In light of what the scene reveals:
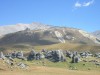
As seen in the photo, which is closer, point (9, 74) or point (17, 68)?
point (9, 74)

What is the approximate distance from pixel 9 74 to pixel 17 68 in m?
23.5

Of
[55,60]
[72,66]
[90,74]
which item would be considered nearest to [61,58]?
[55,60]

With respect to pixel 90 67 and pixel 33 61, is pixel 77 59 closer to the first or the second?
pixel 90 67

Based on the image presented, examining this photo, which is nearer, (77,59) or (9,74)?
(9,74)

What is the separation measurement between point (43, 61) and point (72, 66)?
24210mm

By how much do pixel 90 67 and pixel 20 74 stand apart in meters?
67.7

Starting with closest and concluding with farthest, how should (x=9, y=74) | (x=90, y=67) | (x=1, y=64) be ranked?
(x=9, y=74) < (x=1, y=64) < (x=90, y=67)

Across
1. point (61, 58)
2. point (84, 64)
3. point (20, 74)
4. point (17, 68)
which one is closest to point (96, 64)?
point (84, 64)

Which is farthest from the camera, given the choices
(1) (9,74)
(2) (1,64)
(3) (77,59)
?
(3) (77,59)

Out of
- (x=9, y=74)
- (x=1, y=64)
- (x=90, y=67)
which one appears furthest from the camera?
(x=90, y=67)

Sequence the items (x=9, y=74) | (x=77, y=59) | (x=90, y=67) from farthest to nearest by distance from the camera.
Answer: (x=77, y=59), (x=90, y=67), (x=9, y=74)

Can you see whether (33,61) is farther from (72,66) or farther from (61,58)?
(72,66)

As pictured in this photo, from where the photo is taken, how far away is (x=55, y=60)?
19450 cm

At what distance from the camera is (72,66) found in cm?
17762
